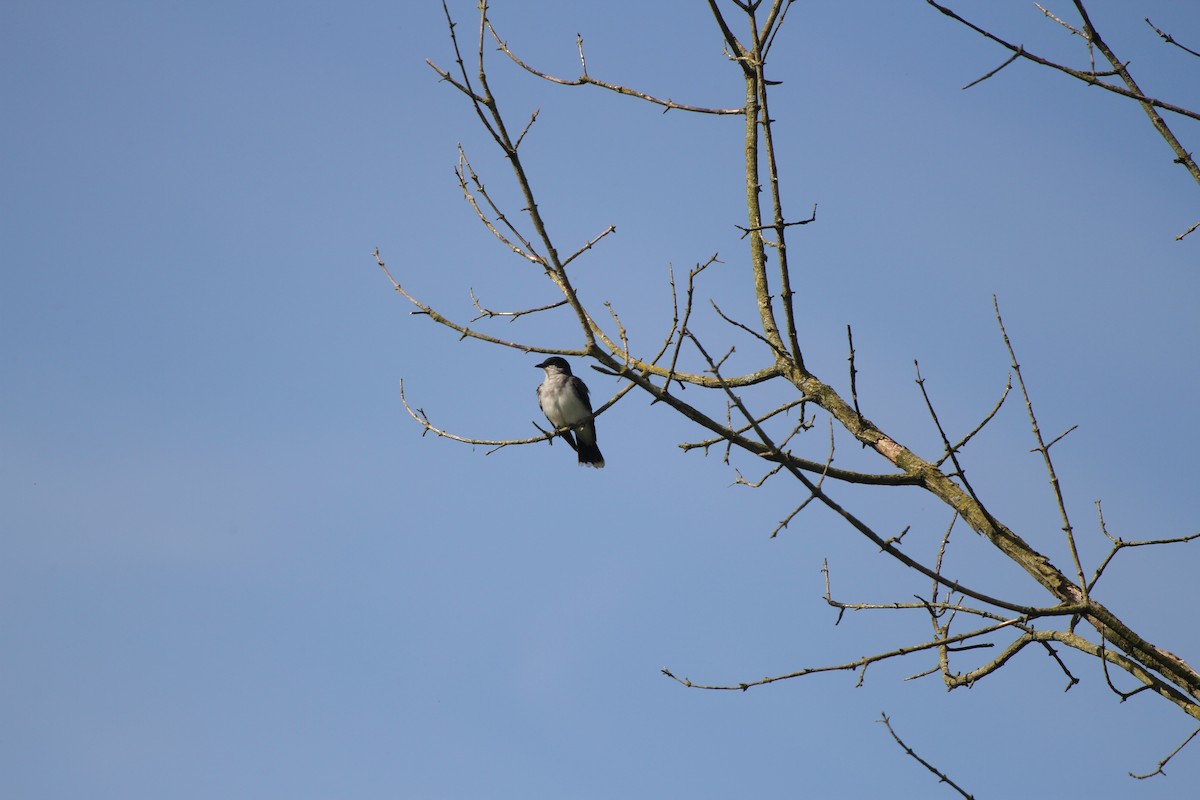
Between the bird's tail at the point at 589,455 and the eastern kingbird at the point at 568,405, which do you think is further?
the bird's tail at the point at 589,455

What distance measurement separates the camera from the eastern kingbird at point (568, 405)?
1153 centimetres

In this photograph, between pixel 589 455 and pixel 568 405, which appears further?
pixel 589 455

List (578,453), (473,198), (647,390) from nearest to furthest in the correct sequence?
(647,390) → (473,198) → (578,453)

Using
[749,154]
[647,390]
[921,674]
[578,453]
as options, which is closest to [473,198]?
[749,154]

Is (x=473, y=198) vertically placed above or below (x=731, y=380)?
above

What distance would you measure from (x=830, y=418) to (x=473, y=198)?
1.90m

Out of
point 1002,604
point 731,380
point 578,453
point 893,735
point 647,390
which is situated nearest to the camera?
point 1002,604

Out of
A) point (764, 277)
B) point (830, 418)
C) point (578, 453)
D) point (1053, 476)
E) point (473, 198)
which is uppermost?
point (578, 453)

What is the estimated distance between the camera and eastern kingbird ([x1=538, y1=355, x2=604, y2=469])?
11.5 meters

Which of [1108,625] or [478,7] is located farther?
[478,7]

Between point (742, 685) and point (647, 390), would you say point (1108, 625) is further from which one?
point (647, 390)

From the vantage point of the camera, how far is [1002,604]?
366cm

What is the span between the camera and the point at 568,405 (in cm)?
1151

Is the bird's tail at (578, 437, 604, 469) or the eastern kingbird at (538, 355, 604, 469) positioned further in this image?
the bird's tail at (578, 437, 604, 469)
